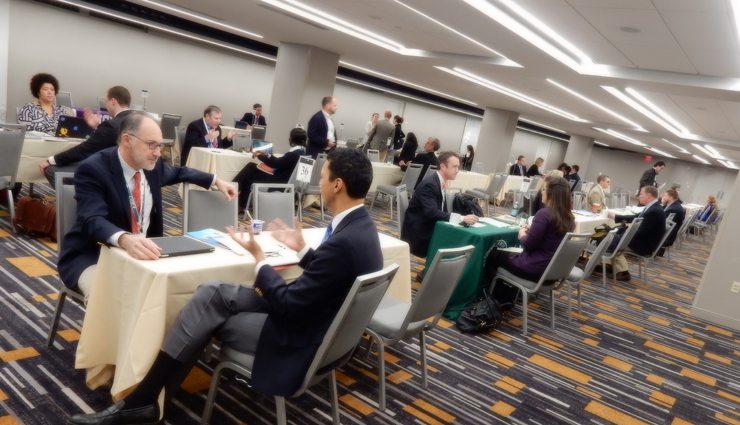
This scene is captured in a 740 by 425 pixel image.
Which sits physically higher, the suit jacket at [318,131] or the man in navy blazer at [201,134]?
the suit jacket at [318,131]

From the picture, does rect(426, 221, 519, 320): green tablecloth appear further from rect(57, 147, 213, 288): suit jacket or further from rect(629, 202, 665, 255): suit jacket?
rect(629, 202, 665, 255): suit jacket

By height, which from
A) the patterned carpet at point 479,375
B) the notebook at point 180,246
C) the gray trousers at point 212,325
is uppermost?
the notebook at point 180,246

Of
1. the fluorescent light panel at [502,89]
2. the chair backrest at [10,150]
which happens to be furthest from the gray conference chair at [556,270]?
the fluorescent light panel at [502,89]

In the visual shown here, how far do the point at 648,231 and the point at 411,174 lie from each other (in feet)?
11.8

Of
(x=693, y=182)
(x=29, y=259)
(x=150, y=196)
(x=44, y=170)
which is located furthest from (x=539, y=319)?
(x=693, y=182)

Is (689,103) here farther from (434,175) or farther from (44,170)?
(44,170)

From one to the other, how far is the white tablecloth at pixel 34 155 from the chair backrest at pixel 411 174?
196 inches

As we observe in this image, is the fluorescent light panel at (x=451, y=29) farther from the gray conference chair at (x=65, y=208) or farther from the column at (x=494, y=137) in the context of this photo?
the column at (x=494, y=137)

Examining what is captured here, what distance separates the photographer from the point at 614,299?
19.5ft

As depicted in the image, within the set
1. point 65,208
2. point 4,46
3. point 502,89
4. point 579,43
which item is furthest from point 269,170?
point 4,46

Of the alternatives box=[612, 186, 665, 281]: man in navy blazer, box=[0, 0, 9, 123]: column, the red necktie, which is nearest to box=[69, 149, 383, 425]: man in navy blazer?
the red necktie

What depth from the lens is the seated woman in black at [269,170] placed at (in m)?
5.78

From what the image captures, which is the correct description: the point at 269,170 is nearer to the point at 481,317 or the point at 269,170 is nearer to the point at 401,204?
the point at 401,204

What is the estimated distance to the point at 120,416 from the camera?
6.24 feet
